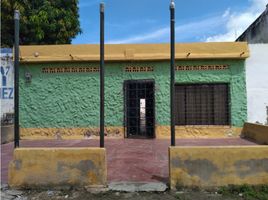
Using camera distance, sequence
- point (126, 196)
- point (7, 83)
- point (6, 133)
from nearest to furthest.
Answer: point (126, 196) < point (6, 133) < point (7, 83)

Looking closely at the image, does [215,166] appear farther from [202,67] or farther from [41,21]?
[41,21]

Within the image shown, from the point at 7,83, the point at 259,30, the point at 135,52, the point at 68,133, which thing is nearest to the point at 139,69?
the point at 135,52

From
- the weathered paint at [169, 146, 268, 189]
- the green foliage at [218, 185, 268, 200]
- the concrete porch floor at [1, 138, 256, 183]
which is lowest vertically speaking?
the green foliage at [218, 185, 268, 200]

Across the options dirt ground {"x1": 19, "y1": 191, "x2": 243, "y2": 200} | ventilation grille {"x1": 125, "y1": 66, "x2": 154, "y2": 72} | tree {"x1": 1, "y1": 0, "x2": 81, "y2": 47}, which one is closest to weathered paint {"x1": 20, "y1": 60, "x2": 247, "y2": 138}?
ventilation grille {"x1": 125, "y1": 66, "x2": 154, "y2": 72}

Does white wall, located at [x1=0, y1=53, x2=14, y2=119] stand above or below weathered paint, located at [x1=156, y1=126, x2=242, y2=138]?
above

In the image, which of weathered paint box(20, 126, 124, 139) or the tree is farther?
the tree

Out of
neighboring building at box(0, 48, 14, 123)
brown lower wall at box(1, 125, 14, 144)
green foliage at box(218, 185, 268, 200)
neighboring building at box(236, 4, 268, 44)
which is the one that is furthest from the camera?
neighboring building at box(236, 4, 268, 44)

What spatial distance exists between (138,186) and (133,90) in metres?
7.39

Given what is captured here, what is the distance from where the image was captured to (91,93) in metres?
13.0

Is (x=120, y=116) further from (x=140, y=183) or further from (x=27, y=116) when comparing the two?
(x=140, y=183)

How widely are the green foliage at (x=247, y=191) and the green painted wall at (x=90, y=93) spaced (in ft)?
23.4

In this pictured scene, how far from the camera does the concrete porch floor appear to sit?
6777 millimetres

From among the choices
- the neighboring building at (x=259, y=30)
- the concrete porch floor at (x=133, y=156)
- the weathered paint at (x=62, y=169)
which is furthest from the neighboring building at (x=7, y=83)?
the neighboring building at (x=259, y=30)

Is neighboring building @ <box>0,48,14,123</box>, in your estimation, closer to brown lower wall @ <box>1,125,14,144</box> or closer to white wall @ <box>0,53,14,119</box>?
white wall @ <box>0,53,14,119</box>
